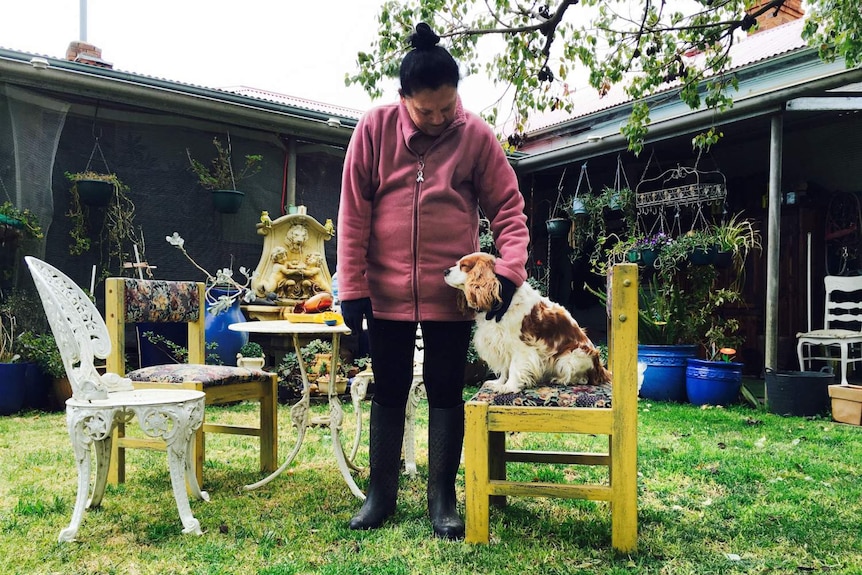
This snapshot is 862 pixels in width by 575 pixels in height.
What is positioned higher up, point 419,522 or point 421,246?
point 421,246

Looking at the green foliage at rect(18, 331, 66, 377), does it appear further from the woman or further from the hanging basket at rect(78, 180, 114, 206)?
the woman

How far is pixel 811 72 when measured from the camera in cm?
656

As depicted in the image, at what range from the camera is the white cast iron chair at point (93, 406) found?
Result: 228 cm

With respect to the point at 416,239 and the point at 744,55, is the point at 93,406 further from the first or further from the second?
the point at 744,55

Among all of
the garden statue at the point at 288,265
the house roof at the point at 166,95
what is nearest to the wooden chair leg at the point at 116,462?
the garden statue at the point at 288,265

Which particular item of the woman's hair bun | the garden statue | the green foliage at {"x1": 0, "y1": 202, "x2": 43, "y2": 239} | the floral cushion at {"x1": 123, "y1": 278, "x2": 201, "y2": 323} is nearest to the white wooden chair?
the garden statue

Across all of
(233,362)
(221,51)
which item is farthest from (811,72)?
(221,51)

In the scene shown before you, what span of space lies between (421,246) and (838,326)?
5.68 meters

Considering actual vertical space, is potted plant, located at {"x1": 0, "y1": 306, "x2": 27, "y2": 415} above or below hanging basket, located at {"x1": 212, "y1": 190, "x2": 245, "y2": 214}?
below

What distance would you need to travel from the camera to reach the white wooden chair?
549 centimetres

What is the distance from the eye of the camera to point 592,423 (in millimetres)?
2121

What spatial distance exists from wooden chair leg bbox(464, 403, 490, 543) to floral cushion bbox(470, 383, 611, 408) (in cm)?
6

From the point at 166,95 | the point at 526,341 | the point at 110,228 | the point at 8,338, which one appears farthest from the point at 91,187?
the point at 526,341

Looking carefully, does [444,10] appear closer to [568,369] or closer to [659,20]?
[659,20]
